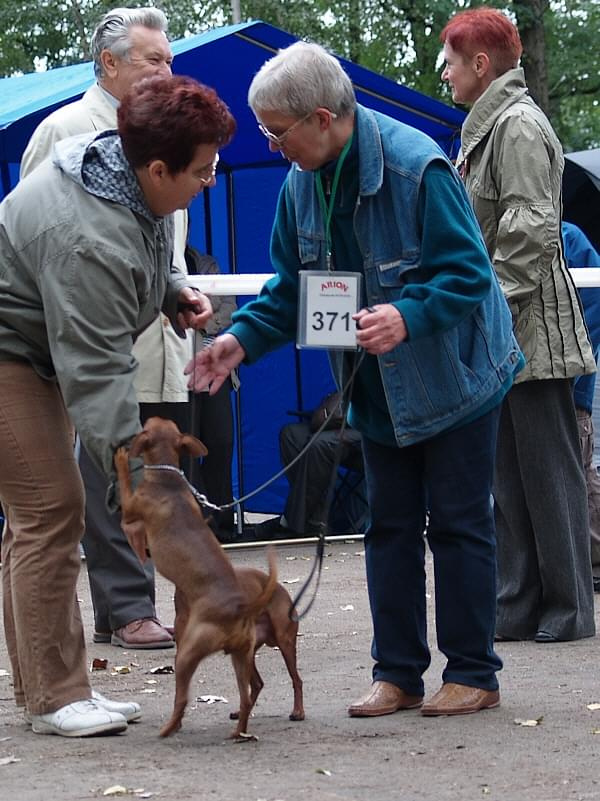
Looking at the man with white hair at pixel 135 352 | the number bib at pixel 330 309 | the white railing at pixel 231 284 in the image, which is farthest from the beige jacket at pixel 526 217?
the white railing at pixel 231 284

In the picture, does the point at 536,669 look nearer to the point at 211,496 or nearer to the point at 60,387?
the point at 60,387

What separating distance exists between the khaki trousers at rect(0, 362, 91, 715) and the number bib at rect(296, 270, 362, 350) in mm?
714

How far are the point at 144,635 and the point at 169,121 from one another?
8.12 ft

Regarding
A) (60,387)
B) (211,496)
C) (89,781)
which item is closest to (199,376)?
(60,387)

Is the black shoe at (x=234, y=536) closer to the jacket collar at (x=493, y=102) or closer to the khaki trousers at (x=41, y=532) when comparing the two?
the jacket collar at (x=493, y=102)

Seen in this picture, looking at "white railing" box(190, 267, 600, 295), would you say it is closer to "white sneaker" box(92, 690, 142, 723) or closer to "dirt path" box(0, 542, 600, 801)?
"dirt path" box(0, 542, 600, 801)

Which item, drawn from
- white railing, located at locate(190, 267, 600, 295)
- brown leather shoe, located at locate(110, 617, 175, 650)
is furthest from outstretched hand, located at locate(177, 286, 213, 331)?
white railing, located at locate(190, 267, 600, 295)

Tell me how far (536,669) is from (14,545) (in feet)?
6.34

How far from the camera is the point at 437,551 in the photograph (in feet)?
14.2

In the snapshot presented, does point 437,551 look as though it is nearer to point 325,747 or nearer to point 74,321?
point 325,747

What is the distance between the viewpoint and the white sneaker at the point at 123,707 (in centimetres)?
421

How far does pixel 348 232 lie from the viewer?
4246 mm

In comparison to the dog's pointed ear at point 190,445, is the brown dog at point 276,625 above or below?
below

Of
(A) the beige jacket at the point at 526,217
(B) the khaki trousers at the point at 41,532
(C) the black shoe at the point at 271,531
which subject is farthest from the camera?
(C) the black shoe at the point at 271,531
